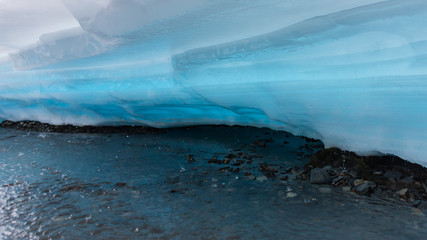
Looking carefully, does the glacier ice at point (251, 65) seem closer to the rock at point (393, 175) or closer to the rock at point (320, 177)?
the rock at point (393, 175)

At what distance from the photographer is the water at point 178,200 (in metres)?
3.01

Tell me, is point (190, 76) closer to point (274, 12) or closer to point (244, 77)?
point (244, 77)

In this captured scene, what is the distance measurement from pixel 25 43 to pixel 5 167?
9.78 feet

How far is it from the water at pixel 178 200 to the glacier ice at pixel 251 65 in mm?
850

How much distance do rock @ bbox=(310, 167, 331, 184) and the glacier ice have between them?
0.53 m

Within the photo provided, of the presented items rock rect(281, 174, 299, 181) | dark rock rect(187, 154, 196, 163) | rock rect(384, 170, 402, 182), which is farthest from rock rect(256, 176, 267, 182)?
rock rect(384, 170, 402, 182)

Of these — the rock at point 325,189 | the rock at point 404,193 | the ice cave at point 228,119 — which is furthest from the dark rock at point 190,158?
the rock at point 404,193

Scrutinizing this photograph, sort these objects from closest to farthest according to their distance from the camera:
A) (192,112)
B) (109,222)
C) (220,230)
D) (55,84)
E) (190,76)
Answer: (220,230)
(109,222)
(190,76)
(192,112)
(55,84)

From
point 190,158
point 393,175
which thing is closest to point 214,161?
point 190,158

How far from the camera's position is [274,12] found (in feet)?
14.4

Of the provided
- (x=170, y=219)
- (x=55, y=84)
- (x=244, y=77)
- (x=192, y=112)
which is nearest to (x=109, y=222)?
(x=170, y=219)

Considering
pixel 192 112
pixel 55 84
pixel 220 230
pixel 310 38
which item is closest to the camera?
pixel 220 230

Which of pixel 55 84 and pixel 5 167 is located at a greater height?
pixel 55 84

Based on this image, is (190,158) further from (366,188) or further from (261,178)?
(366,188)
